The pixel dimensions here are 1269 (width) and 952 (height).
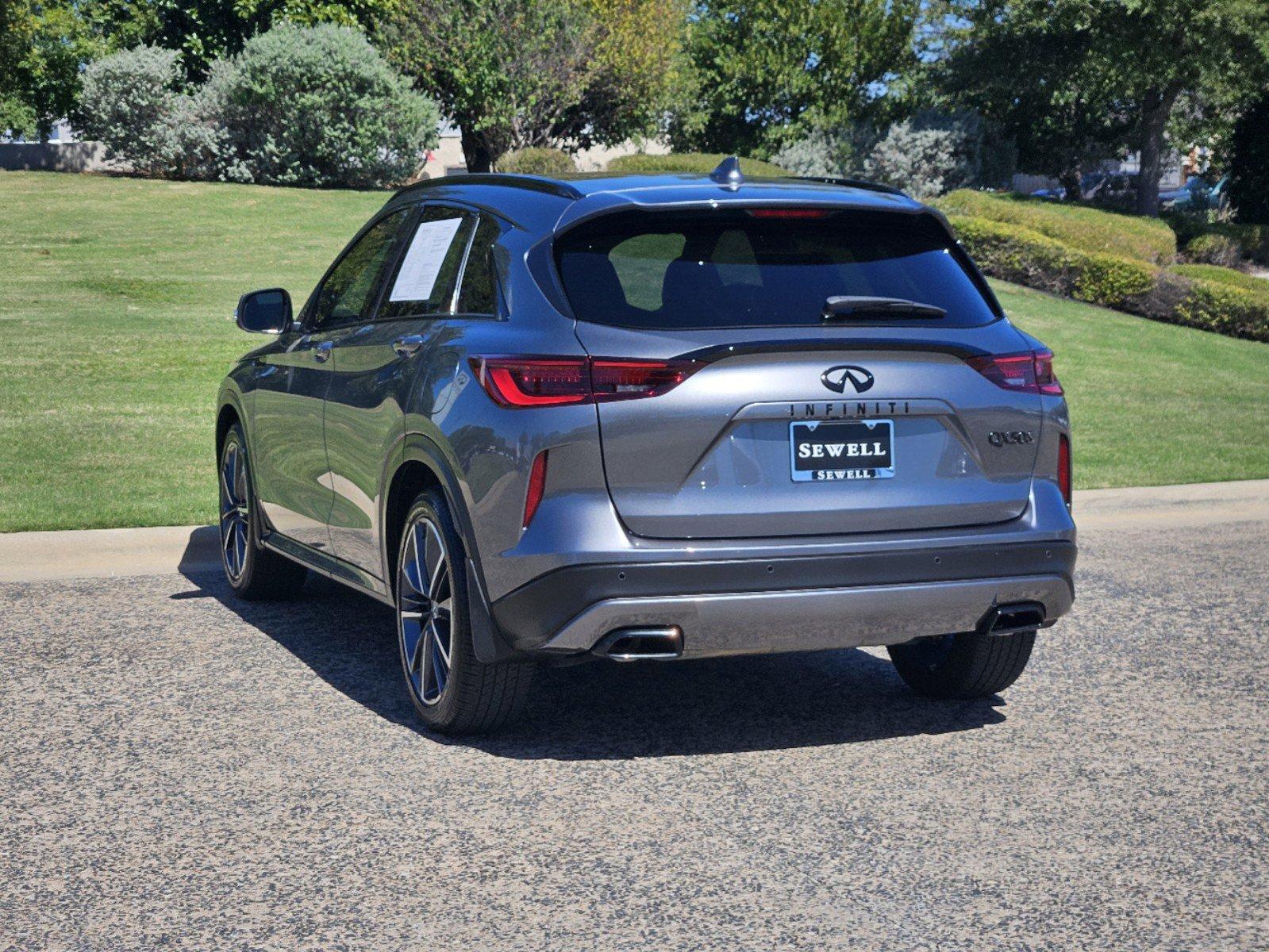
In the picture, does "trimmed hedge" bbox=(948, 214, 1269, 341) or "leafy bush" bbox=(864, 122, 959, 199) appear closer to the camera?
"trimmed hedge" bbox=(948, 214, 1269, 341)

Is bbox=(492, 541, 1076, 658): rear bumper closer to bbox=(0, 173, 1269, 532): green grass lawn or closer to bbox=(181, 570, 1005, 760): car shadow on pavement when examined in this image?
bbox=(181, 570, 1005, 760): car shadow on pavement

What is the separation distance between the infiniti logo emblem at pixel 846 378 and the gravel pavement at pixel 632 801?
47.2 inches

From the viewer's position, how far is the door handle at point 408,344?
5.56 meters

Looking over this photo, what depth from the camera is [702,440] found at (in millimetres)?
4789

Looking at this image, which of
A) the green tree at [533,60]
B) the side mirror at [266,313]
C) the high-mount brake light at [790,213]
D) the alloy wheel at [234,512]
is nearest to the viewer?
the high-mount brake light at [790,213]

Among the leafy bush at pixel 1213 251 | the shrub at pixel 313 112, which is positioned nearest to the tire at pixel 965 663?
the shrub at pixel 313 112

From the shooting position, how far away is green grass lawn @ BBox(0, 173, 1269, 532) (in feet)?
34.4

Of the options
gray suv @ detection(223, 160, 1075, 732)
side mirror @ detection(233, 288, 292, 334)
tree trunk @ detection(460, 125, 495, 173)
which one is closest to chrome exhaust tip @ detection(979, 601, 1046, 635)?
gray suv @ detection(223, 160, 1075, 732)

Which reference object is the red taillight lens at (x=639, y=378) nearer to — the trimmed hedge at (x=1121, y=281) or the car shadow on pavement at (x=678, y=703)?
the car shadow on pavement at (x=678, y=703)

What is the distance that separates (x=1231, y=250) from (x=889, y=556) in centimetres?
3318

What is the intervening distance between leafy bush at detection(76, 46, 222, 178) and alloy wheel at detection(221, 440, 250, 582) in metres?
27.3

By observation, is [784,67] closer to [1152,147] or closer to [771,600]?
[1152,147]

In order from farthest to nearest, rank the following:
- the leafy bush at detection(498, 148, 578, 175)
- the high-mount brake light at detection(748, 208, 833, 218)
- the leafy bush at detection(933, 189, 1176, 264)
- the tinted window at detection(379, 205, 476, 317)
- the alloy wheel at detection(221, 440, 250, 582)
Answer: the leafy bush at detection(498, 148, 578, 175)
the leafy bush at detection(933, 189, 1176, 264)
the alloy wheel at detection(221, 440, 250, 582)
the tinted window at detection(379, 205, 476, 317)
the high-mount brake light at detection(748, 208, 833, 218)

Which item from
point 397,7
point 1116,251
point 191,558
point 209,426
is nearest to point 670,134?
point 397,7
